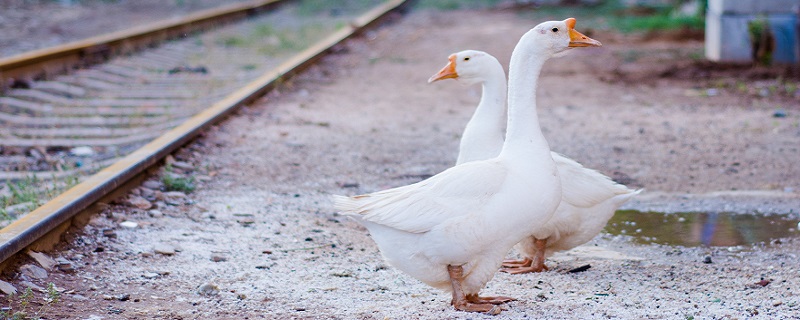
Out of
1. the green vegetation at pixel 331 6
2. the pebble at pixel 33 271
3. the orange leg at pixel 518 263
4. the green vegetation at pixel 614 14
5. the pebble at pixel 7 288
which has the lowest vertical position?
the green vegetation at pixel 614 14

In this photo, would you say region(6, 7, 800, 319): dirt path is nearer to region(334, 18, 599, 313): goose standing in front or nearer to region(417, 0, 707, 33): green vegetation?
region(334, 18, 599, 313): goose standing in front

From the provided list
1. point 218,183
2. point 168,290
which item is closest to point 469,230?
point 168,290

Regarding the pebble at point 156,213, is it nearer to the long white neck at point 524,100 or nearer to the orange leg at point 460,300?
the orange leg at point 460,300

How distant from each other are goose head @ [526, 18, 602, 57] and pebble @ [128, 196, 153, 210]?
114 inches

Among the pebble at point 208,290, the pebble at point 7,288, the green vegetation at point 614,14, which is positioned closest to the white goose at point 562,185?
the pebble at point 208,290

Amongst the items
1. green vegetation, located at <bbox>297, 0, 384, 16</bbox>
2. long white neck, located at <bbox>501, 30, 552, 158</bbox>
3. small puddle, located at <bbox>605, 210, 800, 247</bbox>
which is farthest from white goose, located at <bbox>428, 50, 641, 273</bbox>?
green vegetation, located at <bbox>297, 0, 384, 16</bbox>

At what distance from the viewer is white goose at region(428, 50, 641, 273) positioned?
16.6 feet

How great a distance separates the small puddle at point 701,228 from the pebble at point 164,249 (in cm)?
264

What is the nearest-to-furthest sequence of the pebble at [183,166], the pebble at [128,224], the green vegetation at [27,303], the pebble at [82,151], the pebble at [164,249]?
1. the green vegetation at [27,303]
2. the pebble at [164,249]
3. the pebble at [128,224]
4. the pebble at [183,166]
5. the pebble at [82,151]

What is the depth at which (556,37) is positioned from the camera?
14.4ft

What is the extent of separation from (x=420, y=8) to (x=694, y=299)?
21.2 metres

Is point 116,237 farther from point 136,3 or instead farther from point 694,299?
point 136,3

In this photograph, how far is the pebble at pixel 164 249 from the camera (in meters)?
5.23

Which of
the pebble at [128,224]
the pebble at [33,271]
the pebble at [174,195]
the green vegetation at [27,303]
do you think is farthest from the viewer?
the pebble at [174,195]
